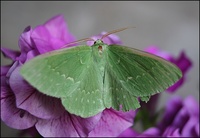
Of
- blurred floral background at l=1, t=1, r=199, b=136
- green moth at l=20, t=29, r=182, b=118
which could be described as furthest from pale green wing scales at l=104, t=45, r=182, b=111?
blurred floral background at l=1, t=1, r=199, b=136

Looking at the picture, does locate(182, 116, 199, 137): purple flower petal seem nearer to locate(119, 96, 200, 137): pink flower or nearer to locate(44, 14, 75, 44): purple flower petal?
locate(119, 96, 200, 137): pink flower

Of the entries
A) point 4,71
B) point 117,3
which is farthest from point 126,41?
point 4,71

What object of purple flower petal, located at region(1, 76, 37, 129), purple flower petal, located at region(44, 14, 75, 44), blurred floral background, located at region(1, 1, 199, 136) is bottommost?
blurred floral background, located at region(1, 1, 199, 136)

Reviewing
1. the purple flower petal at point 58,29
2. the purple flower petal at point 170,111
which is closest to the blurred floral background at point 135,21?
the purple flower petal at point 170,111

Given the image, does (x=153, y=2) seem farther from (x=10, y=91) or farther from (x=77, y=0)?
(x=10, y=91)

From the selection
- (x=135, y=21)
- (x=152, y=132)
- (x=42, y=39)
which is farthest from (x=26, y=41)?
(x=135, y=21)

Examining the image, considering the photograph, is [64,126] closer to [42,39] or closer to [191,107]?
[42,39]

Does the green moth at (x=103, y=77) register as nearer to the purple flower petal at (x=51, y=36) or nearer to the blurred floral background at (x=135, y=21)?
the purple flower petal at (x=51, y=36)

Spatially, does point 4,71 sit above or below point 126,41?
above
